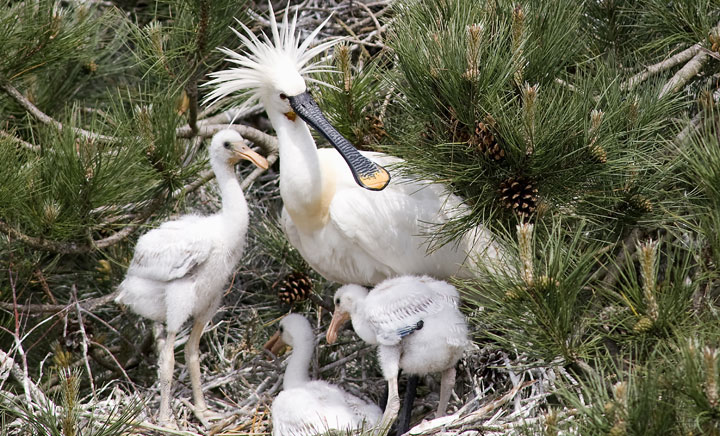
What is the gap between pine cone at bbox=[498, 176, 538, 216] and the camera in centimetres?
267

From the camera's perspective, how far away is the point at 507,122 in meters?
2.57

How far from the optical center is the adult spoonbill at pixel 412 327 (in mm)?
3141

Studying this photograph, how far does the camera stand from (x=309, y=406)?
326 cm

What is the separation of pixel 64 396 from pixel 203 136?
157 cm

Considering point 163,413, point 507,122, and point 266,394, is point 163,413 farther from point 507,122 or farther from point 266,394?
point 507,122

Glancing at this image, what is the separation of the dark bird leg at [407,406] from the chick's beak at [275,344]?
54cm

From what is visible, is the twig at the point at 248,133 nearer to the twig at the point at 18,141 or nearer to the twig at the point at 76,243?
the twig at the point at 76,243

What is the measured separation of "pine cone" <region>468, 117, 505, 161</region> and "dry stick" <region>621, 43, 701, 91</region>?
560mm

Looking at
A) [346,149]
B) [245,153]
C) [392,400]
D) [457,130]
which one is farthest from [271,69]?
[392,400]

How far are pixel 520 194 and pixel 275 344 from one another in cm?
149

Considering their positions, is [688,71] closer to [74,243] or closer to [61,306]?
[74,243]

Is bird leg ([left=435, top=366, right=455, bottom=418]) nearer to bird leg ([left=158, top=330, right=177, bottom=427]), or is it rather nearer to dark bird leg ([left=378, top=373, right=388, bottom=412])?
dark bird leg ([left=378, top=373, right=388, bottom=412])

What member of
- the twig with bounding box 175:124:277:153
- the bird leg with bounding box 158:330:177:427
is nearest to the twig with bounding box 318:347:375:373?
the bird leg with bounding box 158:330:177:427

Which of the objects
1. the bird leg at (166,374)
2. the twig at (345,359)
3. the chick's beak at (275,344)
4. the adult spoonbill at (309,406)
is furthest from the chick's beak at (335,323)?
the bird leg at (166,374)
